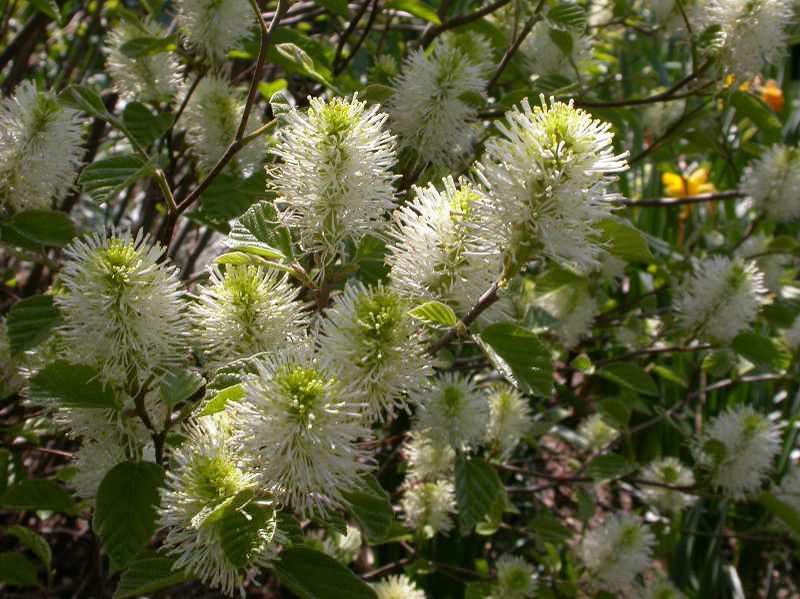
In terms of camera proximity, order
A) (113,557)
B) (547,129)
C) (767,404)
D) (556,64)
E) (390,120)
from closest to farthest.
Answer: (547,129)
(113,557)
(390,120)
(556,64)
(767,404)

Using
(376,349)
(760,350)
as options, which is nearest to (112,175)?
(376,349)

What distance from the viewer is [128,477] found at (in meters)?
1.04

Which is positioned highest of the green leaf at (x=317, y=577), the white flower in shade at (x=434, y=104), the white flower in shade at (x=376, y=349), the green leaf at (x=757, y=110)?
the green leaf at (x=757, y=110)

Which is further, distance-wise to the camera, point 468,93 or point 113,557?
point 468,93

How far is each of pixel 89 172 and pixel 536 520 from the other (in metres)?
1.43

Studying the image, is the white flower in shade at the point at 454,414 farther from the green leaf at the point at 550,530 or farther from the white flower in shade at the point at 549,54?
the white flower in shade at the point at 549,54

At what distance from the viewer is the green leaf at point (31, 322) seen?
112 centimetres

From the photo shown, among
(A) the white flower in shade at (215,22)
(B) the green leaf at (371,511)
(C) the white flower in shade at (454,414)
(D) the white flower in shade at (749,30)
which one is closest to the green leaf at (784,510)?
(C) the white flower in shade at (454,414)

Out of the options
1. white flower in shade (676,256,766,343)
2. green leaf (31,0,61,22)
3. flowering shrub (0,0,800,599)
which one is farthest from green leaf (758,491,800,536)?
green leaf (31,0,61,22)

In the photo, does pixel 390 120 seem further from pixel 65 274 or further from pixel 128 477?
pixel 128 477

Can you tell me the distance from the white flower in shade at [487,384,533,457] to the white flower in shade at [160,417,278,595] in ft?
3.21

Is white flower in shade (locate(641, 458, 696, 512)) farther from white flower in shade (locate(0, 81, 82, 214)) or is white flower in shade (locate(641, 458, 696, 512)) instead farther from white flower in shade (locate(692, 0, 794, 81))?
white flower in shade (locate(0, 81, 82, 214))

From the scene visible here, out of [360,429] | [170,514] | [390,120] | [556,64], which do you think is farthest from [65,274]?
[556,64]

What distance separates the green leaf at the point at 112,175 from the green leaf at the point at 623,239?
0.63 metres
